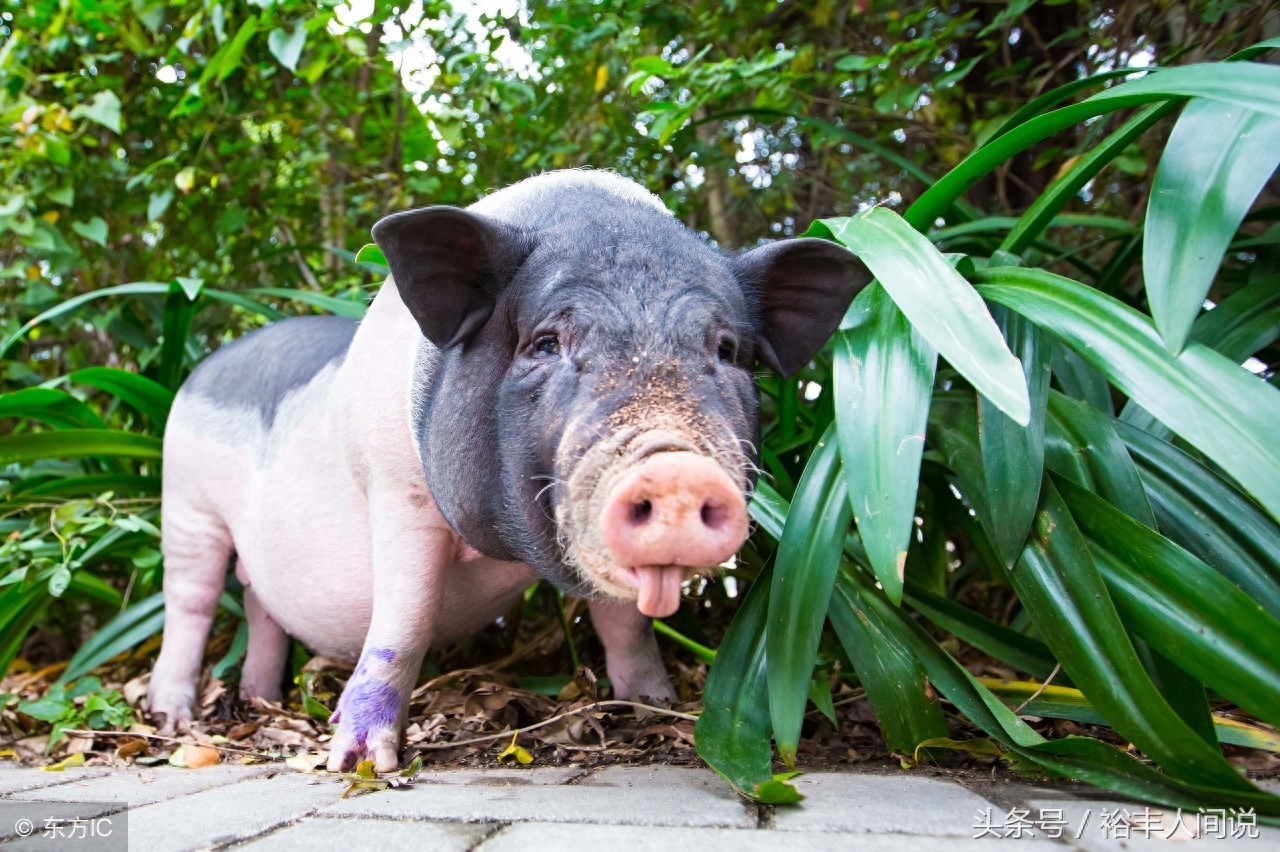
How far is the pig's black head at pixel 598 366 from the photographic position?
4.99ft

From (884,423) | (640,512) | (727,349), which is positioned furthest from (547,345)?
(884,423)

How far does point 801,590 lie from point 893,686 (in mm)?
307

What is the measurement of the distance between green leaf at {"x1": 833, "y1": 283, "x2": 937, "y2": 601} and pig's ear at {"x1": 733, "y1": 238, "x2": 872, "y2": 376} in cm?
11

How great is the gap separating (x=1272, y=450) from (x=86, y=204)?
4570 millimetres

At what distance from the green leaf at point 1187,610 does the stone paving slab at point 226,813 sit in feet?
4.66

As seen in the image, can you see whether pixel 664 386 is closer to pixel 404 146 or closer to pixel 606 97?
pixel 606 97

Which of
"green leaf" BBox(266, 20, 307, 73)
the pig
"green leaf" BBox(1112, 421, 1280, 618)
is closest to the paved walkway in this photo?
the pig

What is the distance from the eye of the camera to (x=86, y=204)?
431cm

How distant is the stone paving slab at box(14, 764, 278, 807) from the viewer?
179 cm

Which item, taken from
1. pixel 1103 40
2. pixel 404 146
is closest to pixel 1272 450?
pixel 1103 40

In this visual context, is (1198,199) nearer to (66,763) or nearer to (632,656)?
(632,656)

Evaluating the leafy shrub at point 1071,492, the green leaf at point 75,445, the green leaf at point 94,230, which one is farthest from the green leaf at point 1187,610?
the green leaf at point 94,230

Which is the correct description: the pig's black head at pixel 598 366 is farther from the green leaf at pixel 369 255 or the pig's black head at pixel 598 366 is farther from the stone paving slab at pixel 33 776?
the stone paving slab at pixel 33 776

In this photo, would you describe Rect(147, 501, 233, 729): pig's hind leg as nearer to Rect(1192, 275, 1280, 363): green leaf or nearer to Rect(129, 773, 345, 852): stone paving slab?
Rect(129, 773, 345, 852): stone paving slab
